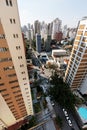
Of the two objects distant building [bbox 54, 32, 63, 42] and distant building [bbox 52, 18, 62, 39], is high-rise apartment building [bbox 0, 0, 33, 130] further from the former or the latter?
distant building [bbox 52, 18, 62, 39]

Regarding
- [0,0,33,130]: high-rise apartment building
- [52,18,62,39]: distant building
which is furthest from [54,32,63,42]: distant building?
[0,0,33,130]: high-rise apartment building

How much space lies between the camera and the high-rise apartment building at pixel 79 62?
22203 mm

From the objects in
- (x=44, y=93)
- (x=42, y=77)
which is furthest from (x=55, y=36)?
(x=44, y=93)

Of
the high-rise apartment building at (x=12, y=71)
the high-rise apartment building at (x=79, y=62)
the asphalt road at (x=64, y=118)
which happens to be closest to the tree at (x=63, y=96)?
the asphalt road at (x=64, y=118)

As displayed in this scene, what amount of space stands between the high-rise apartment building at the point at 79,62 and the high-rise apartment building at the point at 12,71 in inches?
555

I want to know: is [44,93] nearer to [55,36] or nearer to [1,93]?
[1,93]

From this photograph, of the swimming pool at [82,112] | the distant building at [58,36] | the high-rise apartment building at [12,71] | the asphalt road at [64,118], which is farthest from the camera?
the distant building at [58,36]

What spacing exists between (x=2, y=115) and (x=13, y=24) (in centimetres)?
1512

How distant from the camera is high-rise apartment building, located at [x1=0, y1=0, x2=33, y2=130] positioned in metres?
10.2

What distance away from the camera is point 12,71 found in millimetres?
14016

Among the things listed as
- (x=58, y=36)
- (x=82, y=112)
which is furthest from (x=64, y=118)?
(x=58, y=36)

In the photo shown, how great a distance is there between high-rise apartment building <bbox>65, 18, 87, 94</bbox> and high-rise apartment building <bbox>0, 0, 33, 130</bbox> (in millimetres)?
14088

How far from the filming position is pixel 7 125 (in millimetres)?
20703

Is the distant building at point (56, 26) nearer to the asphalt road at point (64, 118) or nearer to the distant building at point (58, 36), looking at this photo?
the distant building at point (58, 36)
